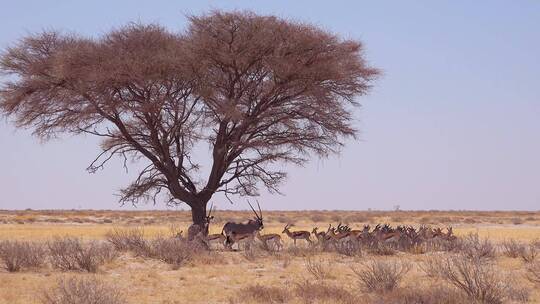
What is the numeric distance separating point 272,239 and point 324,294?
10575mm

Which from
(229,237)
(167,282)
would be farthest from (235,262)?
(167,282)

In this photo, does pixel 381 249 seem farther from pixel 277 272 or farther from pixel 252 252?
pixel 277 272

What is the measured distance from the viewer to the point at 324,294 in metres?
14.8

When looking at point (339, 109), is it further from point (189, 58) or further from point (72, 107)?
point (72, 107)

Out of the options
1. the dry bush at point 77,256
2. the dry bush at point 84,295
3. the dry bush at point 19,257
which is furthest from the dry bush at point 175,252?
the dry bush at point 84,295

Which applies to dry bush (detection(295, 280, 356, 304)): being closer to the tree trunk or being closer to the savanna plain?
the savanna plain

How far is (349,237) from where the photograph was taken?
2403 centimetres

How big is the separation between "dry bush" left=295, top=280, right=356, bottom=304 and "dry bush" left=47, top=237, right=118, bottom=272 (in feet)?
20.7

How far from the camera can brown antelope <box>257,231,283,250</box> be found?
2341cm

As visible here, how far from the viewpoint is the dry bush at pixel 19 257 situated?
63.2 ft

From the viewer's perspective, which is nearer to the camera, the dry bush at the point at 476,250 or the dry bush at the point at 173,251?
the dry bush at the point at 173,251

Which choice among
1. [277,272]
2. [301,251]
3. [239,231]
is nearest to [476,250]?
[301,251]

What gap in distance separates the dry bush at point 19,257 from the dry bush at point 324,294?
7835mm

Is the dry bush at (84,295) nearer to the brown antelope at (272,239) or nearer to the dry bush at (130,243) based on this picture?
the dry bush at (130,243)
